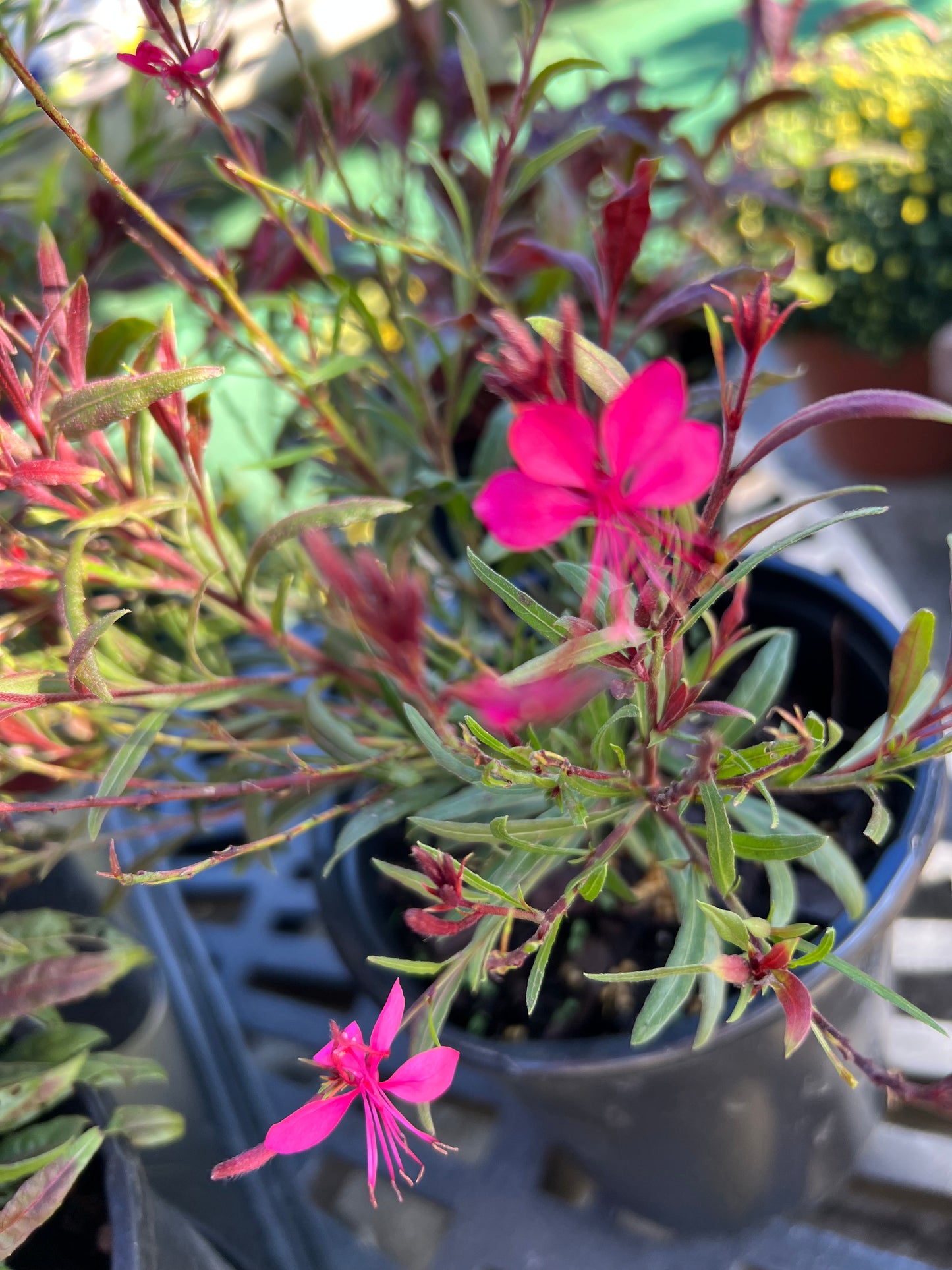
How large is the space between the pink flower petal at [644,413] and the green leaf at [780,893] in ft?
0.96

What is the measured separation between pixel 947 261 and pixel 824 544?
20.4 inches

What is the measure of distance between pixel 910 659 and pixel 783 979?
6.5 inches

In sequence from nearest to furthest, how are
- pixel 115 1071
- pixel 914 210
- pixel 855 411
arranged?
pixel 855 411, pixel 115 1071, pixel 914 210

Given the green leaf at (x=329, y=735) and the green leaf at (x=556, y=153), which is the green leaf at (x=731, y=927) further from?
the green leaf at (x=556, y=153)

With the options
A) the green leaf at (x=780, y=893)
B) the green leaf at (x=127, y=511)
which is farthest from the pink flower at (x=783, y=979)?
the green leaf at (x=127, y=511)

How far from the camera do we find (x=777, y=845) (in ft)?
1.51

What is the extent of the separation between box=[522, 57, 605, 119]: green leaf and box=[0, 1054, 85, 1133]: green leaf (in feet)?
1.88

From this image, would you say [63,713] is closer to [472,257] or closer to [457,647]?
[457,647]

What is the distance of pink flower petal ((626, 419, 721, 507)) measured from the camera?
11.0 inches

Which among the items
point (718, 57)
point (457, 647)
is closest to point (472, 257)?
point (457, 647)

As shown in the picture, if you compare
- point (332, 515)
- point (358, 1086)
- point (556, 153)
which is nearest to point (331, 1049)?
point (358, 1086)

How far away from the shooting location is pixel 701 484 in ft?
0.92

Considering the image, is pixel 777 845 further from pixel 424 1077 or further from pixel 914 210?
pixel 914 210

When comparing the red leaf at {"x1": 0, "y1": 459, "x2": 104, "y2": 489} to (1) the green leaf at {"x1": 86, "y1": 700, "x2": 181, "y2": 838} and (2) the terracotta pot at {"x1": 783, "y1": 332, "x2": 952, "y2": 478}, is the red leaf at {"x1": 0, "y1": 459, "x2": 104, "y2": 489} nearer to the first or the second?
(1) the green leaf at {"x1": 86, "y1": 700, "x2": 181, "y2": 838}
